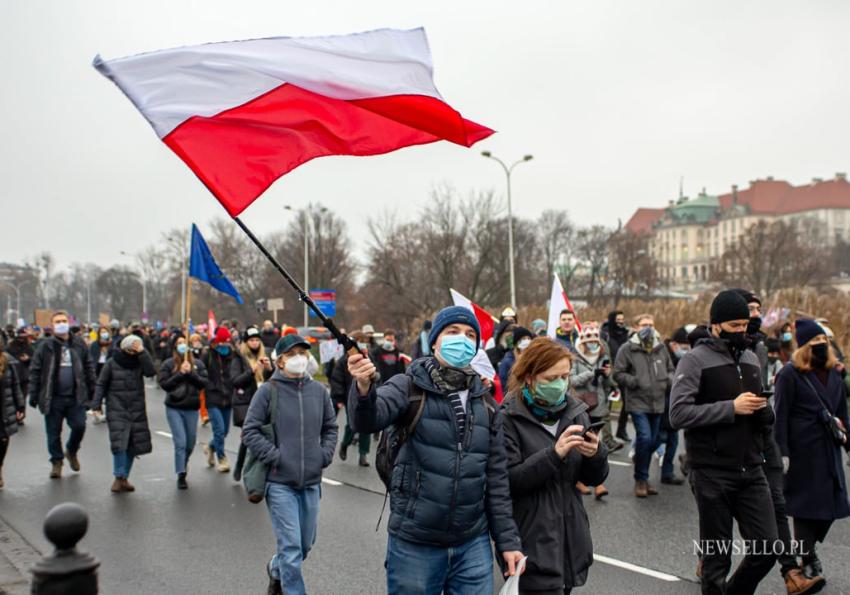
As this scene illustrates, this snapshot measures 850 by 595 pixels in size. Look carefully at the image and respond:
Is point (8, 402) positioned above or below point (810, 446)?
below

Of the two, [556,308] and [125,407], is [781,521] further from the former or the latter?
[125,407]

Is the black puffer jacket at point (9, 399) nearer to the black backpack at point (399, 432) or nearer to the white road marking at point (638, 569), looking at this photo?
the white road marking at point (638, 569)

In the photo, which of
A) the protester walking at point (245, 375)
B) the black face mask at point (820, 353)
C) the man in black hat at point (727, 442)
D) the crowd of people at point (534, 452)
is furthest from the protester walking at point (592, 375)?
the man in black hat at point (727, 442)

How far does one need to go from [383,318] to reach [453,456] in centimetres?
4495

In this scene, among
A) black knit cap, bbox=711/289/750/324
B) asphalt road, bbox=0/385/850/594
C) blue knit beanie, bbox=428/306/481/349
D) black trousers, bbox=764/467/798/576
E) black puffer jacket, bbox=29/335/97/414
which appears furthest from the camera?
A: black puffer jacket, bbox=29/335/97/414

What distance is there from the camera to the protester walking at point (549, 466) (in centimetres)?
383

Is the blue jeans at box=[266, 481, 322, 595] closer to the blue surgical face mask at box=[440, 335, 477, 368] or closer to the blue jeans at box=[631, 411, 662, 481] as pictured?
the blue surgical face mask at box=[440, 335, 477, 368]

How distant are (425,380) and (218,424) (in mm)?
7845

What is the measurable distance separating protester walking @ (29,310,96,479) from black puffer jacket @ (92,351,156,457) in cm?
98

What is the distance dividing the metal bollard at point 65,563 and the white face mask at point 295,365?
3681mm

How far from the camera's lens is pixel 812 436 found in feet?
19.2

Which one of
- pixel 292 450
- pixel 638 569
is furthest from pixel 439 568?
pixel 638 569

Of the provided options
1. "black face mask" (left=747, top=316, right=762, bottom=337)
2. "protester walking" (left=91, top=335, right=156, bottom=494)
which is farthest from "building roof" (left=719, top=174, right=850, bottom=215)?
"black face mask" (left=747, top=316, right=762, bottom=337)

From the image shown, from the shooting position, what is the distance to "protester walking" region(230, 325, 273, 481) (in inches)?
393
